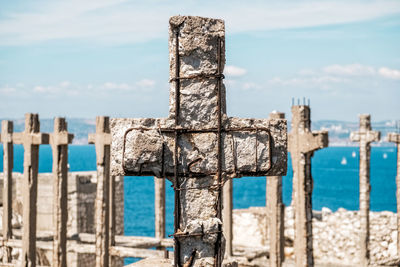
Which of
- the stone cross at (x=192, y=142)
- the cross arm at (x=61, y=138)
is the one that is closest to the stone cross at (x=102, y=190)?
the cross arm at (x=61, y=138)

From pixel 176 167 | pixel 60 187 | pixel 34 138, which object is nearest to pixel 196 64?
pixel 176 167

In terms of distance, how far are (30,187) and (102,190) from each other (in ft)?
6.09

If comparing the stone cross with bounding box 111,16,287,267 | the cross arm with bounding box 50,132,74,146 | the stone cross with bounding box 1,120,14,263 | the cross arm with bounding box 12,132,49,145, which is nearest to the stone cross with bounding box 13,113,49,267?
the cross arm with bounding box 12,132,49,145

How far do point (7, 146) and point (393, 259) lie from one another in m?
9.09

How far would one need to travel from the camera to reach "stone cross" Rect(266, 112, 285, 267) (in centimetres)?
1111

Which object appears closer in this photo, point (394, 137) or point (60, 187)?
point (60, 187)

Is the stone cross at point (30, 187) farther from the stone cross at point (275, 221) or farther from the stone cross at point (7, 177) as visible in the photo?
the stone cross at point (275, 221)

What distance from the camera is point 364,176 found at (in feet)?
43.9

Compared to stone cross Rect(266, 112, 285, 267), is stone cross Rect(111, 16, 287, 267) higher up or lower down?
higher up

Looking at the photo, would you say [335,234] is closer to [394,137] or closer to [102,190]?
[394,137]

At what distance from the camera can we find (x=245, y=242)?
1838 centimetres

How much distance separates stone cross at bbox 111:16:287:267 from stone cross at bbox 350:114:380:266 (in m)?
9.29

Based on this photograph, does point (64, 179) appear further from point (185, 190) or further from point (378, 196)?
point (378, 196)

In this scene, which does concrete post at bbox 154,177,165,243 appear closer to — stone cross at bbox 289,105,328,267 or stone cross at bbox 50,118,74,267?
stone cross at bbox 50,118,74,267
